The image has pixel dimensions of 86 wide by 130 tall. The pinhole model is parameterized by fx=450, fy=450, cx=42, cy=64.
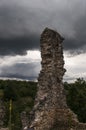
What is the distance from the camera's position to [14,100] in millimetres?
75500

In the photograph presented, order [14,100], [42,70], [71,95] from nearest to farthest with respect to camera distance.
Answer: [42,70] → [71,95] → [14,100]

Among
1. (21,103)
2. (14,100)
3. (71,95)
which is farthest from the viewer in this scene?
(14,100)

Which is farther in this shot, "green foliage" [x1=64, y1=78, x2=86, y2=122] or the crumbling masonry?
"green foliage" [x1=64, y1=78, x2=86, y2=122]

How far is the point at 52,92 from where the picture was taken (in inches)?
946

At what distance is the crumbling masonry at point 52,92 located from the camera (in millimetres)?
23609

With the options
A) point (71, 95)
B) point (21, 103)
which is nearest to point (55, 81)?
point (71, 95)

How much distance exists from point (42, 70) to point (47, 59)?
67cm

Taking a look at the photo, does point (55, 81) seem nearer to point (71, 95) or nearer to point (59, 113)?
point (59, 113)

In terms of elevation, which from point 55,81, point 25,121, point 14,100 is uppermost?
point 14,100

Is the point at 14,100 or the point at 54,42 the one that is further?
the point at 14,100

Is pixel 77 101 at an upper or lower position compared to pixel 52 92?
upper

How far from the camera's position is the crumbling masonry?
23.6m

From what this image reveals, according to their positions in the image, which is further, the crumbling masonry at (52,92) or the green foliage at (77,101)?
the green foliage at (77,101)

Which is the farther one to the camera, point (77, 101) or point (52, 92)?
point (77, 101)
